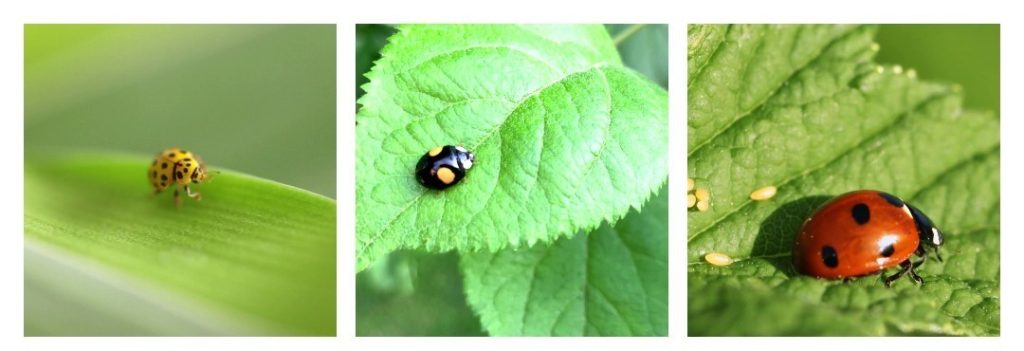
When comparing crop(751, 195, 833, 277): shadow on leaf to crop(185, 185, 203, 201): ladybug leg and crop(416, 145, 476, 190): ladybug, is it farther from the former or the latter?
crop(185, 185, 203, 201): ladybug leg

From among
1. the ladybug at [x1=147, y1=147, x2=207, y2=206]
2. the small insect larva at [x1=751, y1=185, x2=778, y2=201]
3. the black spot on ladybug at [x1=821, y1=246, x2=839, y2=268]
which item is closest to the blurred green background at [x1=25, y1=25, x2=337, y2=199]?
the ladybug at [x1=147, y1=147, x2=207, y2=206]

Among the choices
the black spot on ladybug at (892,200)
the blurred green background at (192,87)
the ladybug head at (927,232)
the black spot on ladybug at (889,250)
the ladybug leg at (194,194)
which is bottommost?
the black spot on ladybug at (889,250)

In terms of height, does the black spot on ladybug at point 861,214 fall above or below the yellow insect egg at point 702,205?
below

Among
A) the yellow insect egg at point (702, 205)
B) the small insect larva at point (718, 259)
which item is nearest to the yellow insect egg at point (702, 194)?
the yellow insect egg at point (702, 205)

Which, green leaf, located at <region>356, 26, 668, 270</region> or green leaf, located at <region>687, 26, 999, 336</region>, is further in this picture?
green leaf, located at <region>687, 26, 999, 336</region>

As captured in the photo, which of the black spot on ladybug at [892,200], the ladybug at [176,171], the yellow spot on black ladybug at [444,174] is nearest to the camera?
the yellow spot on black ladybug at [444,174]

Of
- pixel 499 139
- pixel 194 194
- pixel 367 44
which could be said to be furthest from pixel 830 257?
pixel 194 194

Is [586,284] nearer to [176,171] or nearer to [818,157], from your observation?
[818,157]

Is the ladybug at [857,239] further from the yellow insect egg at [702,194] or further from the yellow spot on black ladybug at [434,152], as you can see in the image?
the yellow spot on black ladybug at [434,152]
